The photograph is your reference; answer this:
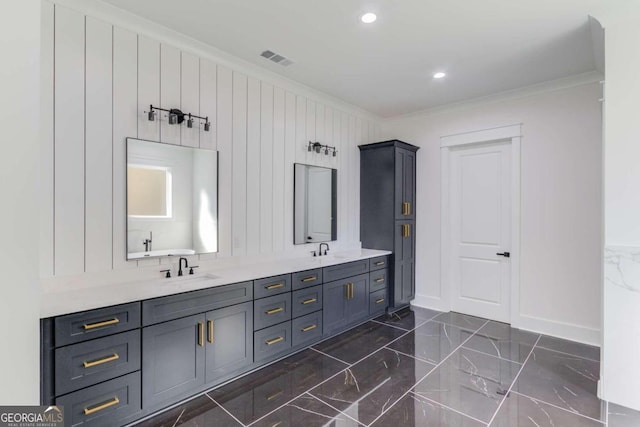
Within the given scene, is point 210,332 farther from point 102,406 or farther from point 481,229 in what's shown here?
point 481,229

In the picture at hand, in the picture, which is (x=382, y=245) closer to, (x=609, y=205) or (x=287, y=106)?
(x=287, y=106)

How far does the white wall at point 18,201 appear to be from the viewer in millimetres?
577

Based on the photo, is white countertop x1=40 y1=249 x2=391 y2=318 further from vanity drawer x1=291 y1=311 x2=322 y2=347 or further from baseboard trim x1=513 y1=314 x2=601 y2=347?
baseboard trim x1=513 y1=314 x2=601 y2=347

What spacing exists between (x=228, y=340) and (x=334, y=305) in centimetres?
133

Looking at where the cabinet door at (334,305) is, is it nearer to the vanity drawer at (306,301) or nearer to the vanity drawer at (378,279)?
the vanity drawer at (306,301)

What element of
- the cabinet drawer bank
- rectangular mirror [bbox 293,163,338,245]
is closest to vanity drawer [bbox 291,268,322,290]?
the cabinet drawer bank

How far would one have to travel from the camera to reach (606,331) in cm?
241

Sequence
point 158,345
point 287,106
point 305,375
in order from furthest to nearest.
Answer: point 287,106
point 305,375
point 158,345

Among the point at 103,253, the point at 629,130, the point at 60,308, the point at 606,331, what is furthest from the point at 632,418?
the point at 103,253

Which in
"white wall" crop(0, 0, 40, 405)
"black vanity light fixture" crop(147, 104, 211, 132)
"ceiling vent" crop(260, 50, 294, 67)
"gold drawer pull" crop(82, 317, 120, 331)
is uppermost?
"ceiling vent" crop(260, 50, 294, 67)

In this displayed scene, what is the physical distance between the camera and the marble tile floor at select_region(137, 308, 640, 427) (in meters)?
2.19

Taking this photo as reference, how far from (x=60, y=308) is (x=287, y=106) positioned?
2837 mm

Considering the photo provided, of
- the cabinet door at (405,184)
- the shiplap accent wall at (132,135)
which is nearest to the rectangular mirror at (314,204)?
A: the shiplap accent wall at (132,135)

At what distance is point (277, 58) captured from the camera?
10.4ft
